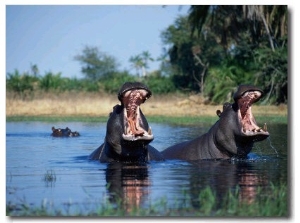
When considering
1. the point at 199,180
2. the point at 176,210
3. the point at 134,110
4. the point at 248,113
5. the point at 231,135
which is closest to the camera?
the point at 176,210

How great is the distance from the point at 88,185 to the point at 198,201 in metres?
1.26

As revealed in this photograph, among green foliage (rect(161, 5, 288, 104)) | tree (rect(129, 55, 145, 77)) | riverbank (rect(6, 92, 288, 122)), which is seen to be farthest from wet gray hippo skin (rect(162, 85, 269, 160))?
tree (rect(129, 55, 145, 77))

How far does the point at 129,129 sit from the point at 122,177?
0.50 metres

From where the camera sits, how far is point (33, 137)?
13109 millimetres

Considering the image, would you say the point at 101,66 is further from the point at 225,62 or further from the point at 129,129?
the point at 129,129

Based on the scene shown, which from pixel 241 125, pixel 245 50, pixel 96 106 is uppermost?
pixel 245 50

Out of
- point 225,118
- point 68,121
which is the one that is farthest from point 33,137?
point 225,118

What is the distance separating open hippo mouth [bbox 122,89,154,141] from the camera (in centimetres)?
779

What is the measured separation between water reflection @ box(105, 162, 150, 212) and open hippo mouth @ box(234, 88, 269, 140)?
3.68 ft

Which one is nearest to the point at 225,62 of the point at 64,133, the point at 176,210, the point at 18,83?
the point at 64,133

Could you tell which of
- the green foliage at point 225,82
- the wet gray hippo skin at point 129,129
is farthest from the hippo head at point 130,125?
the green foliage at point 225,82

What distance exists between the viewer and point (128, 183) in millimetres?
7574
